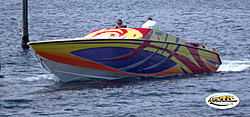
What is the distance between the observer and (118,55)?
13070mm

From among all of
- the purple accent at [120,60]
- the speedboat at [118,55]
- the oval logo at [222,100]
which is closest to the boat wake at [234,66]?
the speedboat at [118,55]

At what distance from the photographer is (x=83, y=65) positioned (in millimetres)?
12875

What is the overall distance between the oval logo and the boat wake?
4.58 metres

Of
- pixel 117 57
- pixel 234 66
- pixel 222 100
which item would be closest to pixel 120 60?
pixel 117 57

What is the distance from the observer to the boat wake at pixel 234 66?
53.1ft

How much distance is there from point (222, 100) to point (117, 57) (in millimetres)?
3762

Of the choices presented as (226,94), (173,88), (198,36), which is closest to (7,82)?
(173,88)

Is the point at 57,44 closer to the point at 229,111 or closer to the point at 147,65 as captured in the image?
the point at 147,65

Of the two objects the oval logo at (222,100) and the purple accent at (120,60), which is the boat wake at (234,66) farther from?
the oval logo at (222,100)

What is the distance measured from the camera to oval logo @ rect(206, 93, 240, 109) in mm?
10483

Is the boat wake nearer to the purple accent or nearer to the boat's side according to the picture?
the boat's side

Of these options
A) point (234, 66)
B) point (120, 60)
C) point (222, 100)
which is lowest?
point (234, 66)

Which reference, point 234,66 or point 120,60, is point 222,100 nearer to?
point 120,60

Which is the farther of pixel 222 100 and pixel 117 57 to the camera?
pixel 117 57
